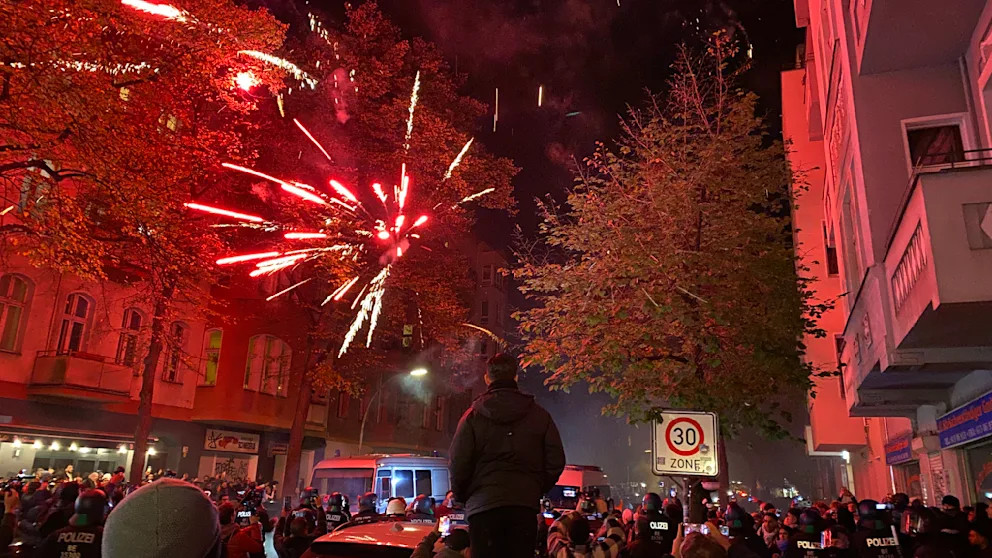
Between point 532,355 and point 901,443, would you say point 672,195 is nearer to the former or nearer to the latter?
point 532,355

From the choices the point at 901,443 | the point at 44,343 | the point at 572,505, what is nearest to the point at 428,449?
the point at 572,505

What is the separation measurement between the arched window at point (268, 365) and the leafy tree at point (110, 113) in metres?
15.6

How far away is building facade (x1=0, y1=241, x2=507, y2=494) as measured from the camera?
2222 centimetres

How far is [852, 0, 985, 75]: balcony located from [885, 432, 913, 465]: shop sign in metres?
10.0

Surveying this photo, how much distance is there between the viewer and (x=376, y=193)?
1022 inches

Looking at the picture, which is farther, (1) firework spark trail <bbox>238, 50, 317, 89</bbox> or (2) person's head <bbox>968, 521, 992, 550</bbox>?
(1) firework spark trail <bbox>238, 50, 317, 89</bbox>

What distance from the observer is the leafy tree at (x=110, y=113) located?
1156 cm

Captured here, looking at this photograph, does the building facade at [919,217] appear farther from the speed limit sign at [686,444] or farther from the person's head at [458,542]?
the person's head at [458,542]

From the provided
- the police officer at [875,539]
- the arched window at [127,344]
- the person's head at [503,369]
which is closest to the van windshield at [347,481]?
the arched window at [127,344]

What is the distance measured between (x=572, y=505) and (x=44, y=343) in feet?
56.9

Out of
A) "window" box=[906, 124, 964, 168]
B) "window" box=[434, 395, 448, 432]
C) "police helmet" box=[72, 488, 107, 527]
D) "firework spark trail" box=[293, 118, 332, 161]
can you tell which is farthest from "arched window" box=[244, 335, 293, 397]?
"police helmet" box=[72, 488, 107, 527]

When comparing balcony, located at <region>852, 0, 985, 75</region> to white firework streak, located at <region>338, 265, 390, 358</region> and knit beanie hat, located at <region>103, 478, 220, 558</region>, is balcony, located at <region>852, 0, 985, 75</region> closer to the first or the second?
knit beanie hat, located at <region>103, 478, 220, 558</region>

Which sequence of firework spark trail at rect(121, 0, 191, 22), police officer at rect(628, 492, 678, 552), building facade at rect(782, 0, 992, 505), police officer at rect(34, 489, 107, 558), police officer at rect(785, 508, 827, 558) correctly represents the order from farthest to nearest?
firework spark trail at rect(121, 0, 191, 22) < police officer at rect(628, 492, 678, 552) < building facade at rect(782, 0, 992, 505) < police officer at rect(785, 508, 827, 558) < police officer at rect(34, 489, 107, 558)

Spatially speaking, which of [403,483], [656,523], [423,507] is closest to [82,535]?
[656,523]
